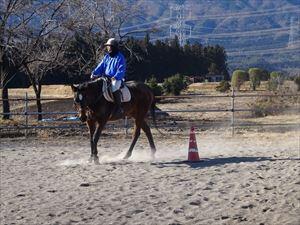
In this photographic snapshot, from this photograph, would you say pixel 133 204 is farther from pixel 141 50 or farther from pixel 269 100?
pixel 141 50

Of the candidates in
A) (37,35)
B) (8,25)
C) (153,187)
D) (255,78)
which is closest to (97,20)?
(37,35)

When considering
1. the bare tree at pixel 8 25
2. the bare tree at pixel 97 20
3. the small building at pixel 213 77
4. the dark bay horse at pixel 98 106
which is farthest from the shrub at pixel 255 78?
the dark bay horse at pixel 98 106

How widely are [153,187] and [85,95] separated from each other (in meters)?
2.86

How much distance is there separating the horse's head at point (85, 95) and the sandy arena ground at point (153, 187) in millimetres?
1041

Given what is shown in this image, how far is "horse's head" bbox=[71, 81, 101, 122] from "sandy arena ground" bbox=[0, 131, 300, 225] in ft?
3.42

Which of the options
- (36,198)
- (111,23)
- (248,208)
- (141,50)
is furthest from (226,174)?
(141,50)

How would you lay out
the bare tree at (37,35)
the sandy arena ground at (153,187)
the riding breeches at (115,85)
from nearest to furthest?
the sandy arena ground at (153,187), the riding breeches at (115,85), the bare tree at (37,35)

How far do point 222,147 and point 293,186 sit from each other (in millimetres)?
5281

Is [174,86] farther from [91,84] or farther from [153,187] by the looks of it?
[153,187]

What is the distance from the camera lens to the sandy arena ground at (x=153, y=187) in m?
6.80

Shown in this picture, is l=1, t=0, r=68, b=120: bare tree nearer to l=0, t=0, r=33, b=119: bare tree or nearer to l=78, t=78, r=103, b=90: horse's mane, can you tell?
l=0, t=0, r=33, b=119: bare tree

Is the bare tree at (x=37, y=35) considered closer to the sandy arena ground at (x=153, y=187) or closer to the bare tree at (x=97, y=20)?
the bare tree at (x=97, y=20)

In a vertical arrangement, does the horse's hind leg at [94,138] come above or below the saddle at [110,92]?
below

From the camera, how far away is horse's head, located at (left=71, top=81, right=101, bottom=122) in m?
10.5
